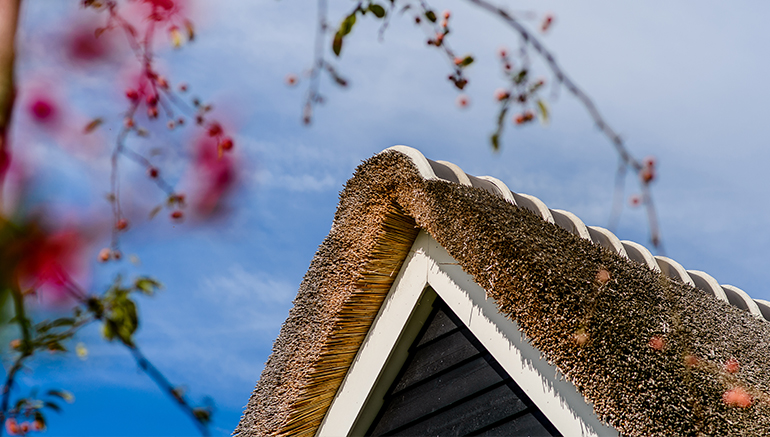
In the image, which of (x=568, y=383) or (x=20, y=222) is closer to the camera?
(x=20, y=222)

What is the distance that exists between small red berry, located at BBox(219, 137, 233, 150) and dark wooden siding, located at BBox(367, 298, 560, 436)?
5.39 ft

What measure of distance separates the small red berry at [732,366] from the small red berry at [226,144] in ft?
5.96

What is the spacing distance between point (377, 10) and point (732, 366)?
5.82ft

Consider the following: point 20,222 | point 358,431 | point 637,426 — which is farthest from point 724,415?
point 20,222

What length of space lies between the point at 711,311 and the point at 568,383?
1039 millimetres

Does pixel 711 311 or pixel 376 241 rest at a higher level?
pixel 376 241

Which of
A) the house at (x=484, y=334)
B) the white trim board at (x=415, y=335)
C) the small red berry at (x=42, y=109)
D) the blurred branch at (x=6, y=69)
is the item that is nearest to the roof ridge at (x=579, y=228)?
the house at (x=484, y=334)

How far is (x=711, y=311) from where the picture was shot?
253cm

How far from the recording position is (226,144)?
959 mm

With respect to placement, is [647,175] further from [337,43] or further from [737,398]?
[737,398]

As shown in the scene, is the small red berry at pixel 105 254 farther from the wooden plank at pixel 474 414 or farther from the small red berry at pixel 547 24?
the wooden plank at pixel 474 414

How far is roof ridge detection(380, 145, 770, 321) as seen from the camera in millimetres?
2617

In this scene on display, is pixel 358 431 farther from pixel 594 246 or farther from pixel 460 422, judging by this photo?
pixel 594 246

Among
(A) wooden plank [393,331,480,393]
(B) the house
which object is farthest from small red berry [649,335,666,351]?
(A) wooden plank [393,331,480,393]
